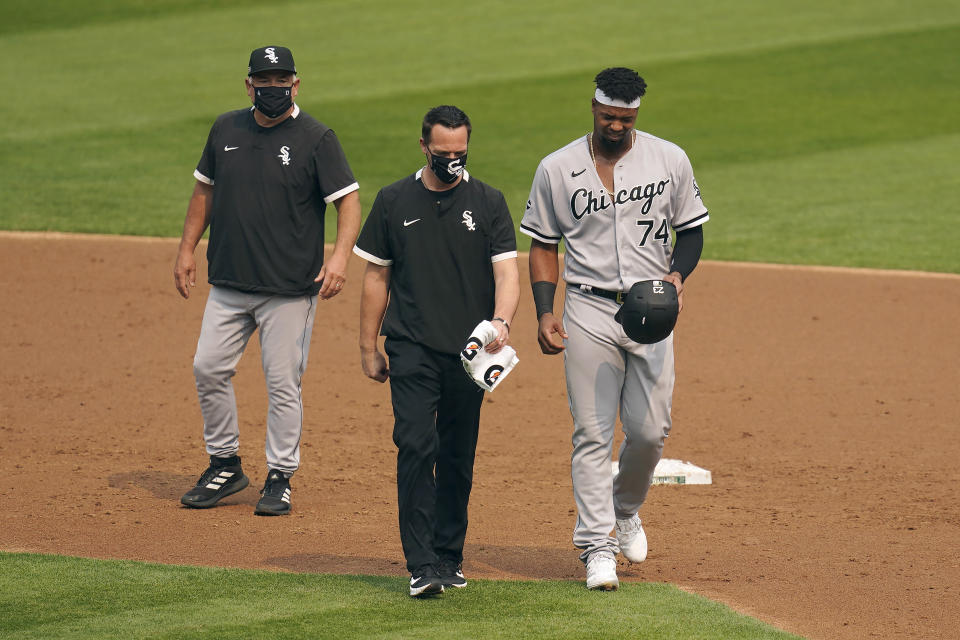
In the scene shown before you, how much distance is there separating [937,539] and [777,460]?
1700 millimetres

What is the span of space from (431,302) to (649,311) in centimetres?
92

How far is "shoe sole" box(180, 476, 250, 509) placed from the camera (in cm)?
747

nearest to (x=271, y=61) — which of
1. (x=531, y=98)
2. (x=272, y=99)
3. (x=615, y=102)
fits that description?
(x=272, y=99)

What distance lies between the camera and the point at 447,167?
5676mm

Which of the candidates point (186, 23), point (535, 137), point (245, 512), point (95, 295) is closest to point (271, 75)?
point (245, 512)

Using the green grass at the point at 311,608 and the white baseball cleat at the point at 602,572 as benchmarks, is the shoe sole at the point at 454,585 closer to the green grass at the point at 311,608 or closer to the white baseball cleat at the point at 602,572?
the green grass at the point at 311,608

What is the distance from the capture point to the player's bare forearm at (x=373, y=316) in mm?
5871

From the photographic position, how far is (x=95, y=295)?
41.7 ft

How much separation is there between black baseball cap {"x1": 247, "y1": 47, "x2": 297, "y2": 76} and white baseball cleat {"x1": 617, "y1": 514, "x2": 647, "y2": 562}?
2881 mm

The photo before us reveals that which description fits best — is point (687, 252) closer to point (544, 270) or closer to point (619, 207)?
point (619, 207)

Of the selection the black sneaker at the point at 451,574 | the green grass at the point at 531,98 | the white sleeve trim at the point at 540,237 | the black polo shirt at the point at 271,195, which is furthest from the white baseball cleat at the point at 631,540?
the green grass at the point at 531,98

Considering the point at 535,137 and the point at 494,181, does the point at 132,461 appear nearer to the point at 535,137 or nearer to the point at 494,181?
the point at 494,181

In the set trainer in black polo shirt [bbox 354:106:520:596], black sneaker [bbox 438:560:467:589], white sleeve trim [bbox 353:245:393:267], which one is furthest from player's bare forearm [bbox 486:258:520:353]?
black sneaker [bbox 438:560:467:589]

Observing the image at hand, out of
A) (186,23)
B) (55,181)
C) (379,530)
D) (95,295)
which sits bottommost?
(379,530)
